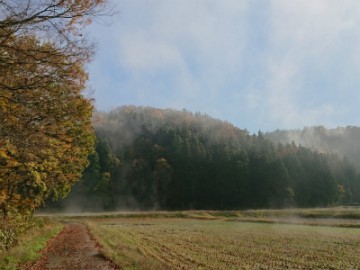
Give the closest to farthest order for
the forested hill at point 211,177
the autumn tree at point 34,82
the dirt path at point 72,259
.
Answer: the autumn tree at point 34,82, the dirt path at point 72,259, the forested hill at point 211,177

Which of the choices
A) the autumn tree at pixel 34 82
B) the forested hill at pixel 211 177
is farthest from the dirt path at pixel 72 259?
the forested hill at pixel 211 177

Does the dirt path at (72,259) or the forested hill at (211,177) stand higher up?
the forested hill at (211,177)

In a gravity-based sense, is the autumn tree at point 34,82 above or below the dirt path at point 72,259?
above

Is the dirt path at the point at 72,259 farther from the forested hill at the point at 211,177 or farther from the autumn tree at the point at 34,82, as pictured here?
the forested hill at the point at 211,177

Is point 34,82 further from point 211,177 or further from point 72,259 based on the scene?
point 211,177

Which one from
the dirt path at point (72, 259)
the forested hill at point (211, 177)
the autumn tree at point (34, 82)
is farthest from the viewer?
the forested hill at point (211, 177)

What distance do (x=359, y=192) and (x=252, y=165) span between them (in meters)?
42.6

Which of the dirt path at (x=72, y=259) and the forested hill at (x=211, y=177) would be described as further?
the forested hill at (x=211, y=177)

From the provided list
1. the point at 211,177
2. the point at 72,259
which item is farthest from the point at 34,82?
the point at 211,177

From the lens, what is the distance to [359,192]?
112 meters

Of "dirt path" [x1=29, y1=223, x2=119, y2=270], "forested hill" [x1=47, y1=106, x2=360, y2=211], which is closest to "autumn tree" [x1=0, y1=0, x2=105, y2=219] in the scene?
"dirt path" [x1=29, y1=223, x2=119, y2=270]

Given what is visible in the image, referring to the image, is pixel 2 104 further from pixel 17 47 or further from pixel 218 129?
pixel 218 129

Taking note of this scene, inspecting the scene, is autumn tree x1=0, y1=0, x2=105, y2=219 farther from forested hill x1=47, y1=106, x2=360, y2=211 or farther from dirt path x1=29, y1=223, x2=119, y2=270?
forested hill x1=47, y1=106, x2=360, y2=211

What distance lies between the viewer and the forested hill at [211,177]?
8725 centimetres
